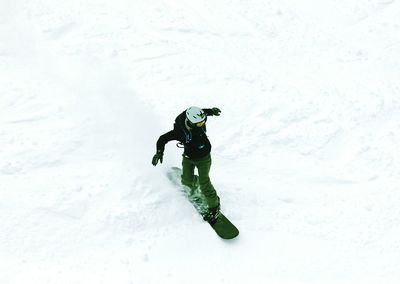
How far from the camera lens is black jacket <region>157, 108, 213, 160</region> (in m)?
5.80

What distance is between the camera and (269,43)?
1036 centimetres

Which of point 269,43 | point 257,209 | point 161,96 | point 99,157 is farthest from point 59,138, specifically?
point 269,43

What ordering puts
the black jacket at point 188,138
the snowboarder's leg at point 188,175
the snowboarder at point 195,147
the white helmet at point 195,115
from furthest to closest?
1. the snowboarder's leg at point 188,175
2. the black jacket at point 188,138
3. the snowboarder at point 195,147
4. the white helmet at point 195,115

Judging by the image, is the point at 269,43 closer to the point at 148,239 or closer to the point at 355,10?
the point at 355,10

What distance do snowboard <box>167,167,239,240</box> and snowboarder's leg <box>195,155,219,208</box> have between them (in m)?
0.24

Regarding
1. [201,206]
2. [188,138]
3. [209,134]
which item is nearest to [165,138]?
[188,138]

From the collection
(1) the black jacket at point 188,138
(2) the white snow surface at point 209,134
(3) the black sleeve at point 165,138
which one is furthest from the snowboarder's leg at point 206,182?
(3) the black sleeve at point 165,138

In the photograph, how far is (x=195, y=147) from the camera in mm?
5941

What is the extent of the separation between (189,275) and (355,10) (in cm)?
888

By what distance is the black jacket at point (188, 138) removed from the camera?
5.80 m

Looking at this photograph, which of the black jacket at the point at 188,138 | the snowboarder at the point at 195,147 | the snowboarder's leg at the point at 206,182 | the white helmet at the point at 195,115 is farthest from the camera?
the snowboarder's leg at the point at 206,182

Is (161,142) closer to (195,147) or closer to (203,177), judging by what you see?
A: (195,147)

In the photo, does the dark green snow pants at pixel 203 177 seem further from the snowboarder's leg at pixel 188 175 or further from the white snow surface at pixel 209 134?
the white snow surface at pixel 209 134

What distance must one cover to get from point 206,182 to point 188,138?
859 millimetres
